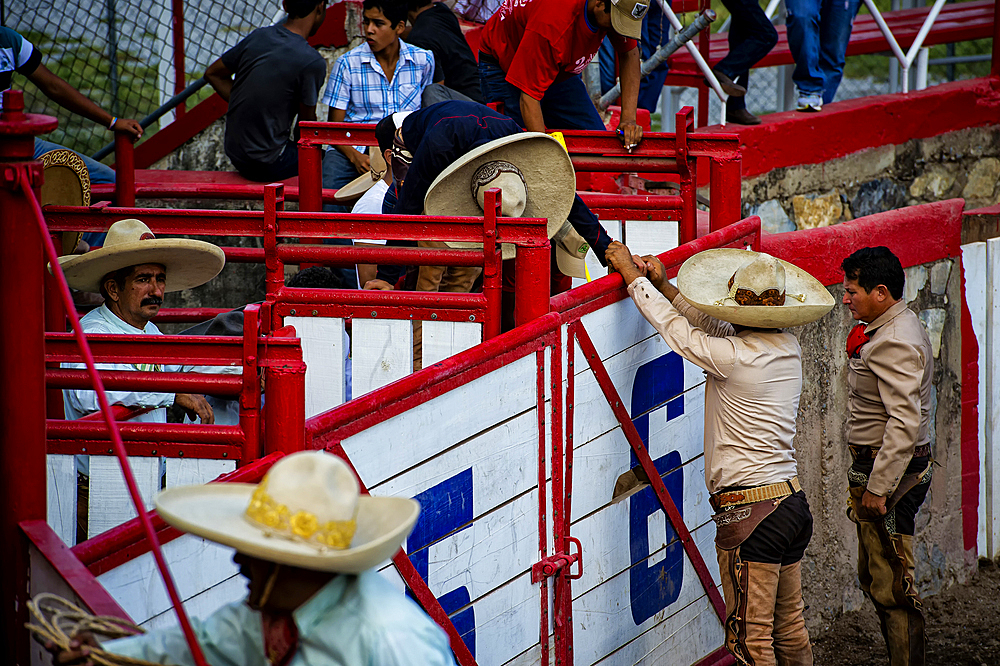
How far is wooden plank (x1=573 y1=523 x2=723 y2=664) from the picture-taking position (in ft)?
14.6

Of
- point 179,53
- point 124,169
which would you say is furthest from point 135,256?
point 179,53

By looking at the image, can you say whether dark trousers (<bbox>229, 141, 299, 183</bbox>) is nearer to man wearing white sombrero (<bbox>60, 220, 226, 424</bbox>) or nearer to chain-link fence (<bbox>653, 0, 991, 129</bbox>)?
man wearing white sombrero (<bbox>60, 220, 226, 424</bbox>)

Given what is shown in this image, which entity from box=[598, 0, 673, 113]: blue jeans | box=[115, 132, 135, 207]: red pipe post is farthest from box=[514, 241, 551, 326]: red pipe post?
box=[598, 0, 673, 113]: blue jeans

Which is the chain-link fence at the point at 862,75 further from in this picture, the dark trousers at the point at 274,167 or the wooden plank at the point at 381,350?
the wooden plank at the point at 381,350

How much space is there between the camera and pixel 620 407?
179 inches

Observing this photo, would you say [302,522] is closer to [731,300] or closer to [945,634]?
[731,300]

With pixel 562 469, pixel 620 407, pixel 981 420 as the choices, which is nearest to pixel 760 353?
pixel 620 407

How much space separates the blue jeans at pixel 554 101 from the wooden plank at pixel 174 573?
3436 mm

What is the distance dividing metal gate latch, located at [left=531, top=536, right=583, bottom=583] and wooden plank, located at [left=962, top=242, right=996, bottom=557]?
3.70 metres

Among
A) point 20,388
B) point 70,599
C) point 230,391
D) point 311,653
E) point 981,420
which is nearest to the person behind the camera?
point 311,653

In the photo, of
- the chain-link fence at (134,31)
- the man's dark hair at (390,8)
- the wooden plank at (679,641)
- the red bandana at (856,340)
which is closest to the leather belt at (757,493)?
the wooden plank at (679,641)

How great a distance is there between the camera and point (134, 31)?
27.6ft

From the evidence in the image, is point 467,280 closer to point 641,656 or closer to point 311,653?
point 641,656

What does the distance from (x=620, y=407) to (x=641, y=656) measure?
1.13m
